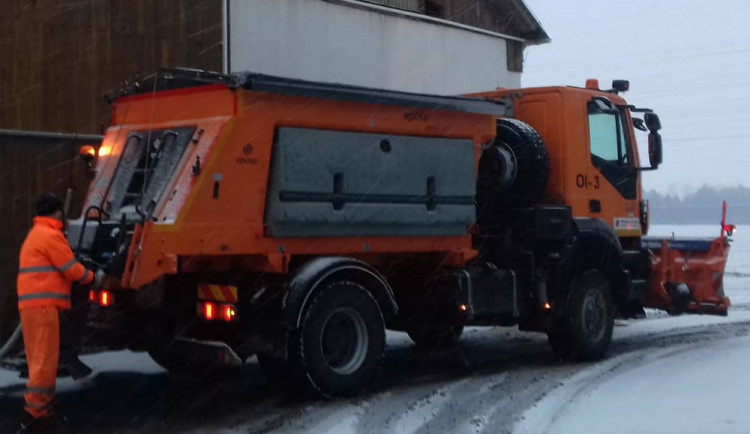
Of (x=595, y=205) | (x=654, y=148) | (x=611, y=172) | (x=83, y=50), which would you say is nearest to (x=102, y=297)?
(x=83, y=50)

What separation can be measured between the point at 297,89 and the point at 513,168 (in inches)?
118

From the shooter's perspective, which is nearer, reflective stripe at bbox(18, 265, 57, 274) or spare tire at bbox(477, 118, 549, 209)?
reflective stripe at bbox(18, 265, 57, 274)

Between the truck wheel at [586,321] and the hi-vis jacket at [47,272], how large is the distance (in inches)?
205

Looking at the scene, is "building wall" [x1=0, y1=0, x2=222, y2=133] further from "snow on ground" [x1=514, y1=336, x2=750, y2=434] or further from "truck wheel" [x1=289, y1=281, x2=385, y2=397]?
"snow on ground" [x1=514, y1=336, x2=750, y2=434]

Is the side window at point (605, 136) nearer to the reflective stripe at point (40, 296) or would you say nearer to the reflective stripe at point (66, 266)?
the reflective stripe at point (66, 266)

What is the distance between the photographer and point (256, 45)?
13.7 metres

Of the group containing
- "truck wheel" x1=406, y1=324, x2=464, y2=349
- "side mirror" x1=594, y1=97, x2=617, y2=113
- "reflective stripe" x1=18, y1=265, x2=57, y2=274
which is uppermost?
"side mirror" x1=594, y1=97, x2=617, y2=113

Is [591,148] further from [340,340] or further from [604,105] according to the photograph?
[340,340]

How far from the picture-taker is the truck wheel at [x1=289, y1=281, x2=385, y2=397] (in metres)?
7.79

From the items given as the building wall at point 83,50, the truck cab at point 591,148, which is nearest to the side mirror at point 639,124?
the truck cab at point 591,148

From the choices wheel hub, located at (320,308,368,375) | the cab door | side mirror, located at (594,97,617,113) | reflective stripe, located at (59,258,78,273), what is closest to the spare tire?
the cab door

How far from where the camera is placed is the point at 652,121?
1065cm

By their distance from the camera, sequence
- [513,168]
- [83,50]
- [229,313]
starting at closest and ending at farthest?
[229,313] < [513,168] < [83,50]

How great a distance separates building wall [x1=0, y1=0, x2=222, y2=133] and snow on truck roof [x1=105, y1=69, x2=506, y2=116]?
2.33m
